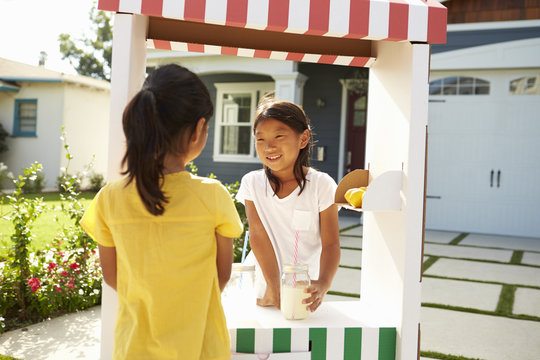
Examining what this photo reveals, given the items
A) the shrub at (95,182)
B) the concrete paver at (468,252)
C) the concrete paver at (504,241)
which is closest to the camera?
the concrete paver at (468,252)

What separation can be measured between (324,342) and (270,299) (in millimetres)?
270

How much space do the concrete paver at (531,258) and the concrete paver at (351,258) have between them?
178 cm

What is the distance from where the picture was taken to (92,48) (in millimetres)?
30344

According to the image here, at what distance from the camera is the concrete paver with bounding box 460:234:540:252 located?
6.34m

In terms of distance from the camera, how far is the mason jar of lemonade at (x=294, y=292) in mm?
1534

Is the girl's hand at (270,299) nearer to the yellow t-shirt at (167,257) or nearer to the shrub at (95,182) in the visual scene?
the yellow t-shirt at (167,257)

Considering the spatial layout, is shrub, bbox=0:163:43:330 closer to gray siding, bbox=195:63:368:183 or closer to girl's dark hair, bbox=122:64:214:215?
girl's dark hair, bbox=122:64:214:215

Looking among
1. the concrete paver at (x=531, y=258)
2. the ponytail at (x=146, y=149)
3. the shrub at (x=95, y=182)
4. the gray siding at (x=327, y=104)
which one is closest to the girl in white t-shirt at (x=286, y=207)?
the ponytail at (x=146, y=149)

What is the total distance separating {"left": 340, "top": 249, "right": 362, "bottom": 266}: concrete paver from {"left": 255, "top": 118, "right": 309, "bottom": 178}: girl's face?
10.7 feet

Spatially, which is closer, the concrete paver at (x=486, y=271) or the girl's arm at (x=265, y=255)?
the girl's arm at (x=265, y=255)

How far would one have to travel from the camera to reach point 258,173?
1895 mm

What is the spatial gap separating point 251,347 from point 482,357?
5.36ft

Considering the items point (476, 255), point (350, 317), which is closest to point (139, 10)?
point (350, 317)

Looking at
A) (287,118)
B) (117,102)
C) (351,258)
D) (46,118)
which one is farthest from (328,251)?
(46,118)
